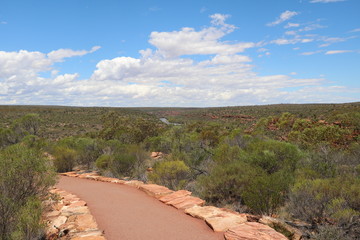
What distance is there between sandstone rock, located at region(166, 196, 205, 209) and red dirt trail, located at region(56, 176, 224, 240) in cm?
20

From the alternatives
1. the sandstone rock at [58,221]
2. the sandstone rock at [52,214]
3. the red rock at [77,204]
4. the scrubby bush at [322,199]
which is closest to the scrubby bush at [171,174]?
the red rock at [77,204]

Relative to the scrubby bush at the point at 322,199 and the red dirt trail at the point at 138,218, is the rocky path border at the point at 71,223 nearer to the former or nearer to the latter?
the red dirt trail at the point at 138,218

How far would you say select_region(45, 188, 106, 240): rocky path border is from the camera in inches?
247

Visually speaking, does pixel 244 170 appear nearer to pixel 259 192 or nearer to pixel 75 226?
pixel 259 192

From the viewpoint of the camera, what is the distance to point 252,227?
634 cm

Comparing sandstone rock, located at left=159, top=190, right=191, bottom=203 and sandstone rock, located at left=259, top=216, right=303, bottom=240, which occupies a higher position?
sandstone rock, located at left=259, top=216, right=303, bottom=240

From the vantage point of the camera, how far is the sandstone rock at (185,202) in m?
8.59

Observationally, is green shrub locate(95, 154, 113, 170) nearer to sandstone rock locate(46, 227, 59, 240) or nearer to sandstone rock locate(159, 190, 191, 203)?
sandstone rock locate(159, 190, 191, 203)

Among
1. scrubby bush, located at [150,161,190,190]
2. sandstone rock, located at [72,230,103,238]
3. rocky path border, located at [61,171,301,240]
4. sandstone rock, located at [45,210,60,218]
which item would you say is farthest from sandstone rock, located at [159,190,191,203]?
sandstone rock, located at [45,210,60,218]

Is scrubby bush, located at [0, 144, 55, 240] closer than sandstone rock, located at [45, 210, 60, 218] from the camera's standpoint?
Yes

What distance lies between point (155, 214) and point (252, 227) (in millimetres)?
3047

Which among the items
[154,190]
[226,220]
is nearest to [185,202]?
[154,190]

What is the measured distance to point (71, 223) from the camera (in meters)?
6.98

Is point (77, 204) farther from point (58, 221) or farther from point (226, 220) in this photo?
point (226, 220)
